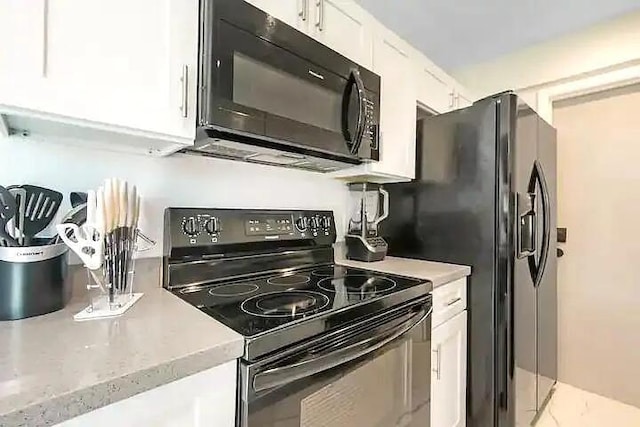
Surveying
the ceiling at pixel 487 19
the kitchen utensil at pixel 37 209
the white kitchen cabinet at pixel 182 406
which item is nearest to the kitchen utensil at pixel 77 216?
the kitchen utensil at pixel 37 209

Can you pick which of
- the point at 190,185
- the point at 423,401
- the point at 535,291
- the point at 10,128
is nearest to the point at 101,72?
the point at 10,128

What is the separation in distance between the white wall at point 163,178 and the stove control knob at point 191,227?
94 millimetres

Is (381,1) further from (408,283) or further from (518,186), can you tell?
(408,283)

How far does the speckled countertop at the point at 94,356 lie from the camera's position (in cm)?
50

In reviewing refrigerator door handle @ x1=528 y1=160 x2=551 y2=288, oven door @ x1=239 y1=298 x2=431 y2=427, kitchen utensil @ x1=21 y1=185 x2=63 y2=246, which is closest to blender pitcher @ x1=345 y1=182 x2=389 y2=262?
oven door @ x1=239 y1=298 x2=431 y2=427

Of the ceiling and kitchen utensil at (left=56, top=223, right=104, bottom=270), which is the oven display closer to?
kitchen utensil at (left=56, top=223, right=104, bottom=270)

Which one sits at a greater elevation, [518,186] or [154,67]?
[154,67]

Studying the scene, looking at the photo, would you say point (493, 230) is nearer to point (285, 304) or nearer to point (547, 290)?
point (547, 290)

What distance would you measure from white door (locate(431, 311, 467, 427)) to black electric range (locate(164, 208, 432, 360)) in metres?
0.30

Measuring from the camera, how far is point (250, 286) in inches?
50.8

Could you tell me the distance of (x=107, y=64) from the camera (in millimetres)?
847

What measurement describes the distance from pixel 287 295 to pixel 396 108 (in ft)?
3.63

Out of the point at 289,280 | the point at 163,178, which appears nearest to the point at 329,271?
the point at 289,280

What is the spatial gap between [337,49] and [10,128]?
3.70 ft
